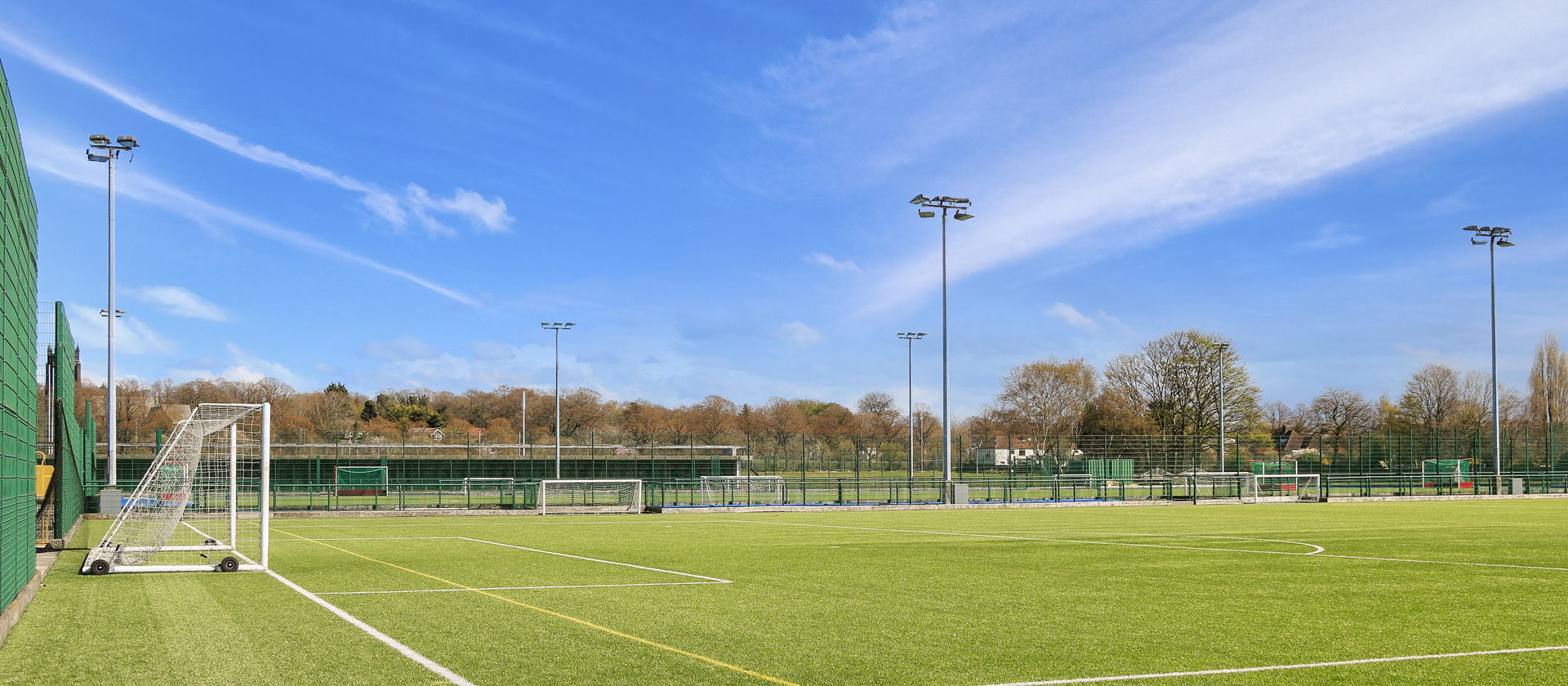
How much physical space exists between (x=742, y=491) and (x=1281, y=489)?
22479 millimetres

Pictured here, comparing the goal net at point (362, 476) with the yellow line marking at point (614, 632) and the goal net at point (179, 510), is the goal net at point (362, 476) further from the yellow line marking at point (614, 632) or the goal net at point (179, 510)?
the yellow line marking at point (614, 632)

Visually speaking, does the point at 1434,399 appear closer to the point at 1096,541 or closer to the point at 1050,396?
the point at 1050,396

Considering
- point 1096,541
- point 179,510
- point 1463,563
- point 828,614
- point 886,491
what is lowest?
point 886,491

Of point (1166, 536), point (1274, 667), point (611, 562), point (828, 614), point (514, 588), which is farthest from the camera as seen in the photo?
point (1166, 536)

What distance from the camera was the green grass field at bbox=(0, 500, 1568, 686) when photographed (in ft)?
23.8

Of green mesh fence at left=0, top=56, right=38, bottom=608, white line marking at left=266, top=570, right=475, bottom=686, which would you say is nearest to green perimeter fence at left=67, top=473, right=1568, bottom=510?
green mesh fence at left=0, top=56, right=38, bottom=608

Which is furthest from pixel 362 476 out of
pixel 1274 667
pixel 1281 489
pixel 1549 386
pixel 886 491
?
pixel 1549 386

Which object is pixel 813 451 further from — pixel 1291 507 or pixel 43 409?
pixel 43 409

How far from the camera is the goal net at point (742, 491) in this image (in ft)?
133

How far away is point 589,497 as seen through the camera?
131 ft

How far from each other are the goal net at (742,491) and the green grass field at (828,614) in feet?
70.6

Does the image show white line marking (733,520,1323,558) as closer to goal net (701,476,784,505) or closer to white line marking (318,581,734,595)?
white line marking (318,581,734,595)

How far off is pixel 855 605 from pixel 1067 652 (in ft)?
9.58

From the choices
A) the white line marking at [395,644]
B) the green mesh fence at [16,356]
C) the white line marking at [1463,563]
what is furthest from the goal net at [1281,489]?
the green mesh fence at [16,356]
